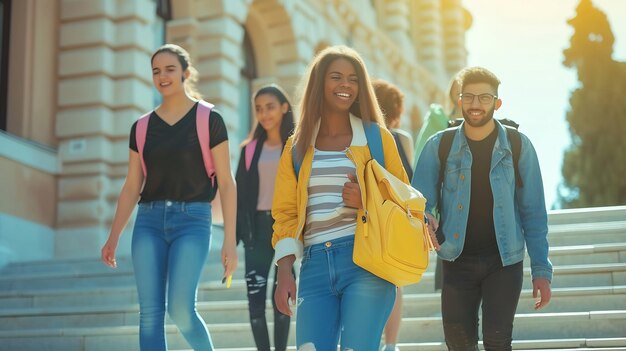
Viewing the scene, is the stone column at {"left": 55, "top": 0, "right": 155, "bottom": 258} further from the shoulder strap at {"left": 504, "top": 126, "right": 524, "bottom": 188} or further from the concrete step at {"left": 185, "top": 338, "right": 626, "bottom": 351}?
the shoulder strap at {"left": 504, "top": 126, "right": 524, "bottom": 188}

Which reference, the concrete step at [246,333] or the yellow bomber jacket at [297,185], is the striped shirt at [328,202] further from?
the concrete step at [246,333]

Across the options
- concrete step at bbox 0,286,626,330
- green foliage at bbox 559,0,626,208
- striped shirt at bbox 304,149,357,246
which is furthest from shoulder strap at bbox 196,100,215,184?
green foliage at bbox 559,0,626,208

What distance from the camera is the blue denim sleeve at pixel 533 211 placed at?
191 inches

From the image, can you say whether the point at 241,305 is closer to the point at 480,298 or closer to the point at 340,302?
the point at 480,298

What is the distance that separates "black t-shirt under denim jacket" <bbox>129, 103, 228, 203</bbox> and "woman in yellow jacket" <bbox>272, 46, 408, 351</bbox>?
3.85 feet

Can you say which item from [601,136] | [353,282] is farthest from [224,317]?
[601,136]

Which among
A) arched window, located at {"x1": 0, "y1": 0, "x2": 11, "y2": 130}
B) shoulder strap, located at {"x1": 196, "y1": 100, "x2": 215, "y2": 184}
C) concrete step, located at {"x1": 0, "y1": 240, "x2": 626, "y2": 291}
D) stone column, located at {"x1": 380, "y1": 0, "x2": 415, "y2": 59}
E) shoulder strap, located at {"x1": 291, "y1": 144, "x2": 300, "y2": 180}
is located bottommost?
concrete step, located at {"x1": 0, "y1": 240, "x2": 626, "y2": 291}

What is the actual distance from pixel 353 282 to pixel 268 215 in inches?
111

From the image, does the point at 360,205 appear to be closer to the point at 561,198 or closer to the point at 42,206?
the point at 42,206

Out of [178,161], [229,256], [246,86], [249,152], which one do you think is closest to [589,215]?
[249,152]

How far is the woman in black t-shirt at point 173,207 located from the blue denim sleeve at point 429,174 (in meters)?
1.10

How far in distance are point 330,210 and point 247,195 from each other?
2737mm

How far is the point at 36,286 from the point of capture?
10164mm

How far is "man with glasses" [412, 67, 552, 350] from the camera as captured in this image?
15.8 feet
